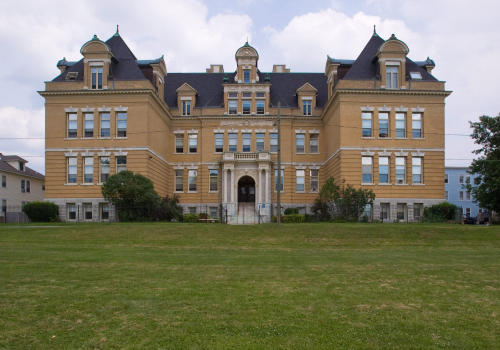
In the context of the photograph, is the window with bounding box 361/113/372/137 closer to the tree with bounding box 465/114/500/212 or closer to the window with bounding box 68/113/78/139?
the tree with bounding box 465/114/500/212

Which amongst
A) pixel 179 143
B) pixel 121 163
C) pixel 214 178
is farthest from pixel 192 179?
pixel 121 163

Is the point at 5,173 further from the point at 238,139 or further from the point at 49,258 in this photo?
the point at 49,258

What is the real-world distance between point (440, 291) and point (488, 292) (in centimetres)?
125

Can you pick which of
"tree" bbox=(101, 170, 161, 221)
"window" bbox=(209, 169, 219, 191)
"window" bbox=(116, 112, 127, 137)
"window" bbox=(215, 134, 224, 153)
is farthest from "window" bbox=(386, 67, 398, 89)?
"window" bbox=(116, 112, 127, 137)

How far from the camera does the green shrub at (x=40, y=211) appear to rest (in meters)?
35.0

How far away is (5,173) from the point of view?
47.1m

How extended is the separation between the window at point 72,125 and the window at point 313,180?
85.2 ft

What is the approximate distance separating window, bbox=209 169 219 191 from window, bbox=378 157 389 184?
720 inches

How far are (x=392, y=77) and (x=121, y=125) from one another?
88.5 feet

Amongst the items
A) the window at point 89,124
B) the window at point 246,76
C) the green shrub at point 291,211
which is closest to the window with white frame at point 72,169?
the window at point 89,124

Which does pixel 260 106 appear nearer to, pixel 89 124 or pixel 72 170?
pixel 89 124

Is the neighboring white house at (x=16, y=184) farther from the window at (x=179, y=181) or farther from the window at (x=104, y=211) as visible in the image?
the window at (x=179, y=181)

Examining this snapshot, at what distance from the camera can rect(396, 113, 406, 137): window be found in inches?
1483

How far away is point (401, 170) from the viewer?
→ 37.5 m
